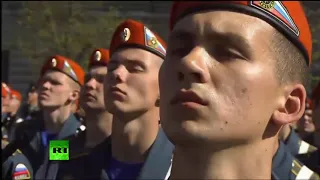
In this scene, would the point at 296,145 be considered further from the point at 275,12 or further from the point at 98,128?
the point at 275,12

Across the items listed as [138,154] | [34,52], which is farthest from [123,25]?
[34,52]

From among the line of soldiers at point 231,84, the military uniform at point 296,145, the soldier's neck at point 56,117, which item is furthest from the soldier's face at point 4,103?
the line of soldiers at point 231,84

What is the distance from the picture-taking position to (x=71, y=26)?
20906 millimetres

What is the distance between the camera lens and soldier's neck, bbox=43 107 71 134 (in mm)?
7086

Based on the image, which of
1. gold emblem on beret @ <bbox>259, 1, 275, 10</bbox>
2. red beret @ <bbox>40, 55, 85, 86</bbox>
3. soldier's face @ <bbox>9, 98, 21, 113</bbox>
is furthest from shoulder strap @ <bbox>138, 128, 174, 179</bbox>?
soldier's face @ <bbox>9, 98, 21, 113</bbox>

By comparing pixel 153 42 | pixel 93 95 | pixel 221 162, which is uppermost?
pixel 221 162

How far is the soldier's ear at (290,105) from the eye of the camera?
210cm

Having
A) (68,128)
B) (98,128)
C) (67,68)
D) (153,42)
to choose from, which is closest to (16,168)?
(153,42)

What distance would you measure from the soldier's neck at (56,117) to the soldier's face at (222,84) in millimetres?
5112

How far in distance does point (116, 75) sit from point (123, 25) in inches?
27.3

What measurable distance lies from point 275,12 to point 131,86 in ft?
6.51

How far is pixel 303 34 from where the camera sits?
87.3 inches

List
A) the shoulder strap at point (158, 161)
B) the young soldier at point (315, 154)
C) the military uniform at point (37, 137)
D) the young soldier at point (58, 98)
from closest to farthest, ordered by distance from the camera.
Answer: the shoulder strap at point (158, 161) < the young soldier at point (315, 154) < the military uniform at point (37, 137) < the young soldier at point (58, 98)

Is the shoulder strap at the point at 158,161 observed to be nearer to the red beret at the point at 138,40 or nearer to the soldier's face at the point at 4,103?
the red beret at the point at 138,40
